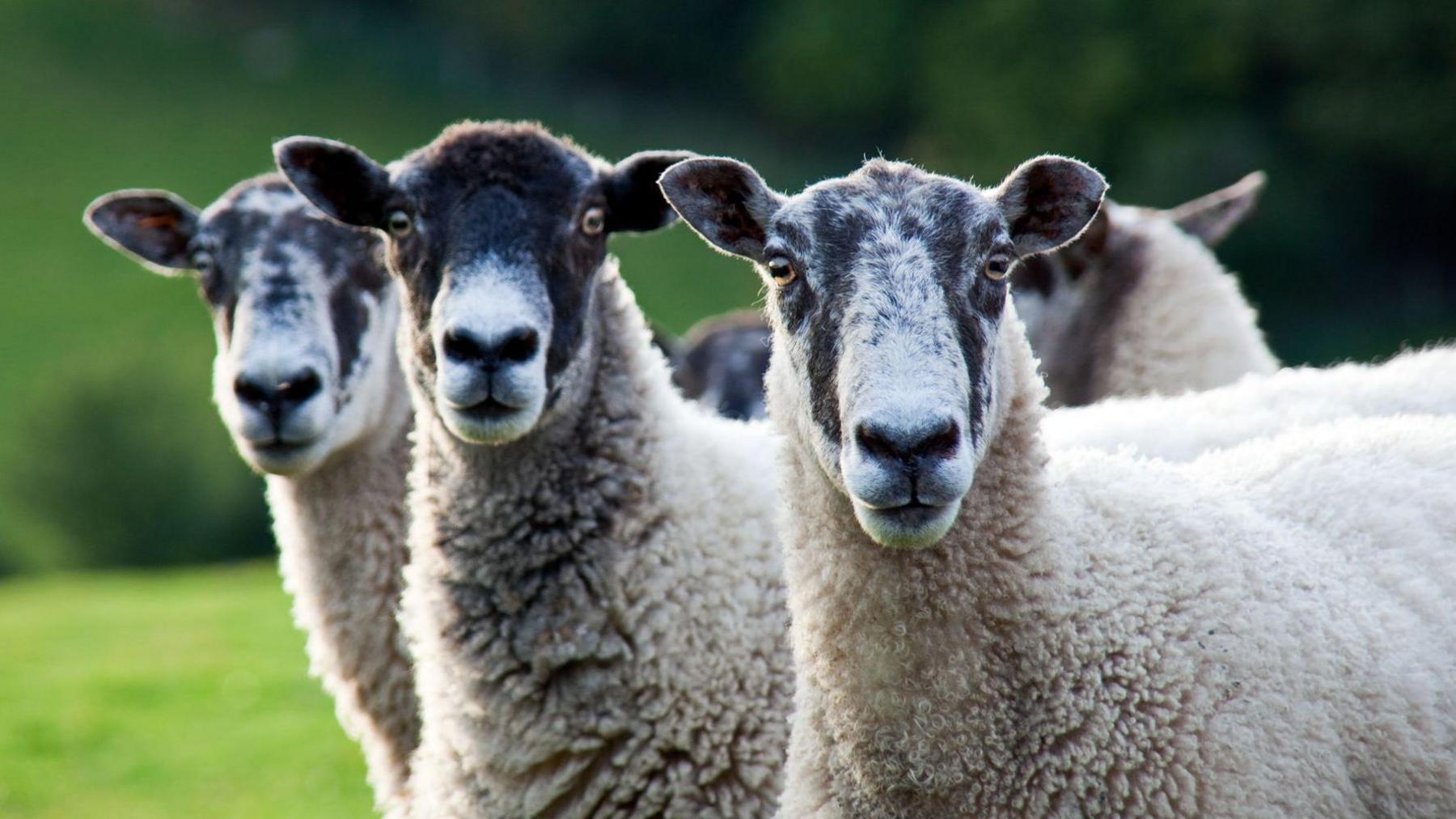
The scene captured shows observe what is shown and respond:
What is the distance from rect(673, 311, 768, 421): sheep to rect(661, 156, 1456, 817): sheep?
15.3 feet

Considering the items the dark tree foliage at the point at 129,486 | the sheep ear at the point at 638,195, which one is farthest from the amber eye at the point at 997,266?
the dark tree foliage at the point at 129,486

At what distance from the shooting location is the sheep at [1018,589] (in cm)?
302

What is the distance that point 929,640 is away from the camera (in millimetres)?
3174

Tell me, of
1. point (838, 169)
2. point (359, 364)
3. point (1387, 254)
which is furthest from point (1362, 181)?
point (359, 364)

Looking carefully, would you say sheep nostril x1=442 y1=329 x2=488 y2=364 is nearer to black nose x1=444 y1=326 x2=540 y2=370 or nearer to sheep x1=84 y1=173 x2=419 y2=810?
black nose x1=444 y1=326 x2=540 y2=370

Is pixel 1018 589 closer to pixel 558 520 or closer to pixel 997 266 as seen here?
pixel 997 266

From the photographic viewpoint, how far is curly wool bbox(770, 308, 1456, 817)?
A: 304 cm

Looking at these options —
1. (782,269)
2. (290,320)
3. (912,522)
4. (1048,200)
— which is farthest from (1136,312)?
(912,522)

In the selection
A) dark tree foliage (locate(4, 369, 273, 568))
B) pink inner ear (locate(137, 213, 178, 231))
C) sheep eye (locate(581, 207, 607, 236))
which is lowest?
dark tree foliage (locate(4, 369, 273, 568))

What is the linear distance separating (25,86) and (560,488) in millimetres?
46905

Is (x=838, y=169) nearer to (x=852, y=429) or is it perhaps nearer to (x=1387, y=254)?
(x=1387, y=254)

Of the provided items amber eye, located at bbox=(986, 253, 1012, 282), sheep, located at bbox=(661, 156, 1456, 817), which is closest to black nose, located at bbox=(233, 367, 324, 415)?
sheep, located at bbox=(661, 156, 1456, 817)

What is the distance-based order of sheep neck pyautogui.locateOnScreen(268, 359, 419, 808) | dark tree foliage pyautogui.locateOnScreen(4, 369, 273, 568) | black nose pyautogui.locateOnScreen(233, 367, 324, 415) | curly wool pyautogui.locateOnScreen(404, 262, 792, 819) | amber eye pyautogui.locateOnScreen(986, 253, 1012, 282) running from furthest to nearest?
dark tree foliage pyautogui.locateOnScreen(4, 369, 273, 568), sheep neck pyautogui.locateOnScreen(268, 359, 419, 808), black nose pyautogui.locateOnScreen(233, 367, 324, 415), curly wool pyautogui.locateOnScreen(404, 262, 792, 819), amber eye pyautogui.locateOnScreen(986, 253, 1012, 282)

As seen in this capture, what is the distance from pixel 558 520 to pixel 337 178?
4.27 feet
